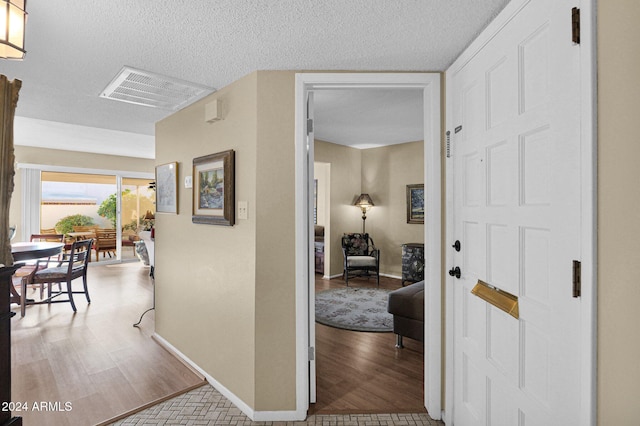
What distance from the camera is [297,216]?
6.82 feet

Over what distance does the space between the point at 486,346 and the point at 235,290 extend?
1.57 meters

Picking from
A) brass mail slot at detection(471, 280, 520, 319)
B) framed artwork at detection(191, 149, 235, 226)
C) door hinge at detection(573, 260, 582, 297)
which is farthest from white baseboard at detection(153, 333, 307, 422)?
door hinge at detection(573, 260, 582, 297)

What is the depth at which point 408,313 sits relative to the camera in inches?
118

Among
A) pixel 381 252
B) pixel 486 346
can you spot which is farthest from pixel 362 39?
pixel 381 252

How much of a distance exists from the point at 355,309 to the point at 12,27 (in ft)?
12.8

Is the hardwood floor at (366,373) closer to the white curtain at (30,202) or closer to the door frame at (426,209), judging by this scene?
the door frame at (426,209)

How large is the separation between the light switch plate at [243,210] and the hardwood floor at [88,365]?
138 cm

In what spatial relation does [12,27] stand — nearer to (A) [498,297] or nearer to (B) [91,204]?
(A) [498,297]

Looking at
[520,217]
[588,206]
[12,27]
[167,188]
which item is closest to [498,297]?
[520,217]

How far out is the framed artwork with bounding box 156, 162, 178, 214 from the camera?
2.90 m

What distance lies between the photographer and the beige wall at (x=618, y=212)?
861 mm

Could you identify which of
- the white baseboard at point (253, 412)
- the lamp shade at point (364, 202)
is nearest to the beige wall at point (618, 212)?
the white baseboard at point (253, 412)

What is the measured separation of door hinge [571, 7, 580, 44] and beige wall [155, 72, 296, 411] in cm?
142

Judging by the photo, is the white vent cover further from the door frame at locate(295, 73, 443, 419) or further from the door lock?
the door lock
